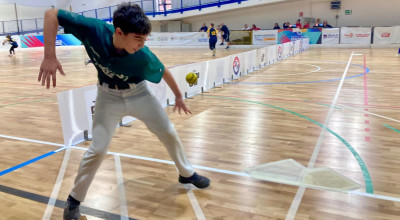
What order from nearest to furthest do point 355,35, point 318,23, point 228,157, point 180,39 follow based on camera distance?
point 228,157
point 355,35
point 318,23
point 180,39

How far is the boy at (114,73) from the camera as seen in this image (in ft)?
7.68

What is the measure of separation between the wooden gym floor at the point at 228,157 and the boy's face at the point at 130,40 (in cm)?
146

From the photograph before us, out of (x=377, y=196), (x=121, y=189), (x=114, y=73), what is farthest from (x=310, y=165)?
(x=114, y=73)

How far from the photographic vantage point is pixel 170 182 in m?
3.67

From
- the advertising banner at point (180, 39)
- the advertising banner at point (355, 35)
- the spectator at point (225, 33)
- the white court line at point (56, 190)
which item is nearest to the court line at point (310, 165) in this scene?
the white court line at point (56, 190)

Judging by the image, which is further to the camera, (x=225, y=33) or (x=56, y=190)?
(x=225, y=33)

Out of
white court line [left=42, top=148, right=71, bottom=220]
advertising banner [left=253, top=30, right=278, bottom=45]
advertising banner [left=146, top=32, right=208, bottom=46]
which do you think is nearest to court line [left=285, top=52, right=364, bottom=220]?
white court line [left=42, top=148, right=71, bottom=220]

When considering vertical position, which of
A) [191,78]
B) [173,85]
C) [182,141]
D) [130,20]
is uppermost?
[130,20]

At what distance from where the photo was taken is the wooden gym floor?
10.2 ft

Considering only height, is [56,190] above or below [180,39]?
below

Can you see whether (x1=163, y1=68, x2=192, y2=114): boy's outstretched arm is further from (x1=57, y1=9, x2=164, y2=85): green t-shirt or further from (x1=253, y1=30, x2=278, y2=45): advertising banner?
(x1=253, y1=30, x2=278, y2=45): advertising banner

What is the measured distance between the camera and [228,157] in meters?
4.38

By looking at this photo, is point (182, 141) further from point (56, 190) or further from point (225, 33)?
point (225, 33)

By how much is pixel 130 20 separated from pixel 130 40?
14 centimetres
